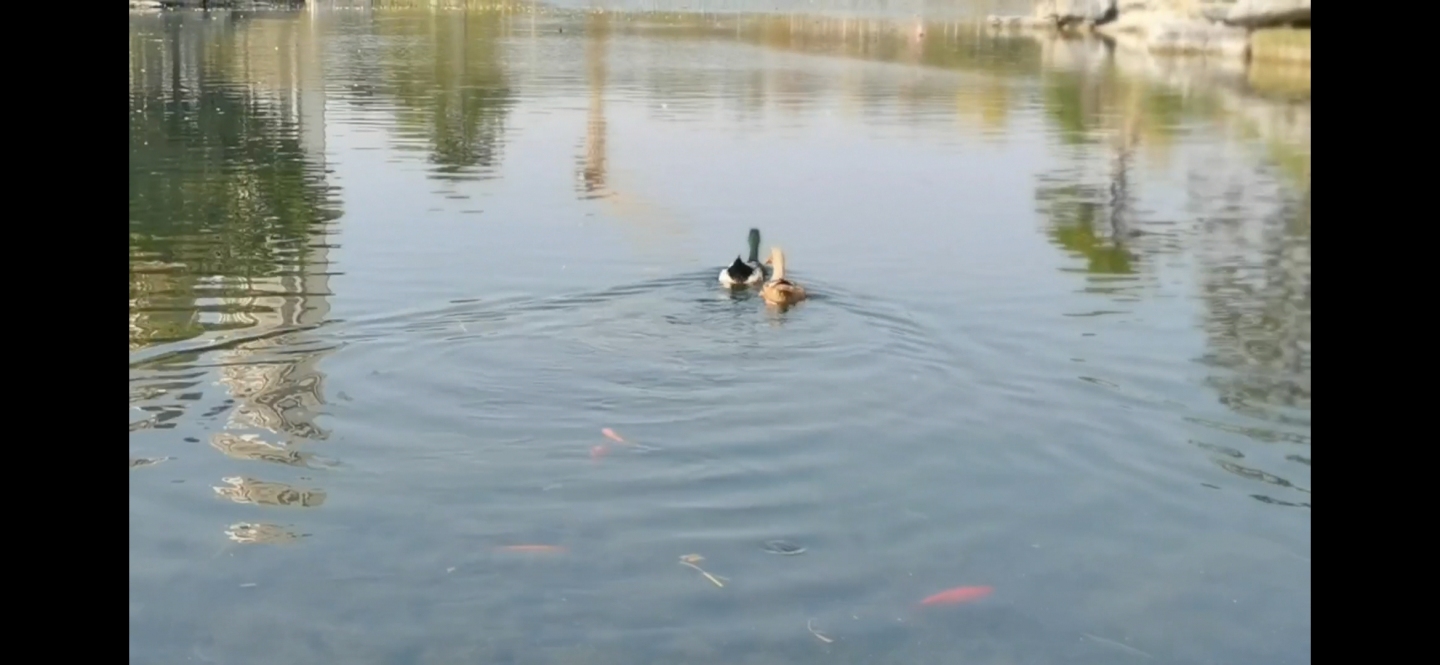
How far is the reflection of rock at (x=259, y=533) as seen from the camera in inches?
276

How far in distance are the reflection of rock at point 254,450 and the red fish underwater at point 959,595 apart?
361cm

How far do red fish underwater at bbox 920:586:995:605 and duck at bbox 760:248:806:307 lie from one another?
17.4ft

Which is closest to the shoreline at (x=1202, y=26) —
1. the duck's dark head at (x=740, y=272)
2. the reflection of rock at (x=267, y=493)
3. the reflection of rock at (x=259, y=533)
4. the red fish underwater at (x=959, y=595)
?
the duck's dark head at (x=740, y=272)

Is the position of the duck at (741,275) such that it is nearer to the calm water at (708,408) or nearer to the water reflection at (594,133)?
the calm water at (708,408)

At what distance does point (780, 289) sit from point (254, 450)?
4.76m

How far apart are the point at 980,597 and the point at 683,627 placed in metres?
1.38

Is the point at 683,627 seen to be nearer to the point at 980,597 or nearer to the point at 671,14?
the point at 980,597

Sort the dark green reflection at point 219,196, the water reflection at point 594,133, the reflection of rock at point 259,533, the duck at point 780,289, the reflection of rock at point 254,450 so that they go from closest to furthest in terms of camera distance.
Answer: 1. the reflection of rock at point 259,533
2. the reflection of rock at point 254,450
3. the dark green reflection at point 219,196
4. the duck at point 780,289
5. the water reflection at point 594,133

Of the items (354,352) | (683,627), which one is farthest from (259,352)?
(683,627)

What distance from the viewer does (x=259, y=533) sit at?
7.11m

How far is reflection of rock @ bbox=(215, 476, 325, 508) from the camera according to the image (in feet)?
24.7

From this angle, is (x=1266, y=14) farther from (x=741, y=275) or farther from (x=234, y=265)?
(x=234, y=265)

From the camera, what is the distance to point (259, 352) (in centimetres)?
994

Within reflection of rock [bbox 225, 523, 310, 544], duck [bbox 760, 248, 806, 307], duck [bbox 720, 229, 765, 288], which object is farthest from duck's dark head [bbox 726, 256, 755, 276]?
reflection of rock [bbox 225, 523, 310, 544]
